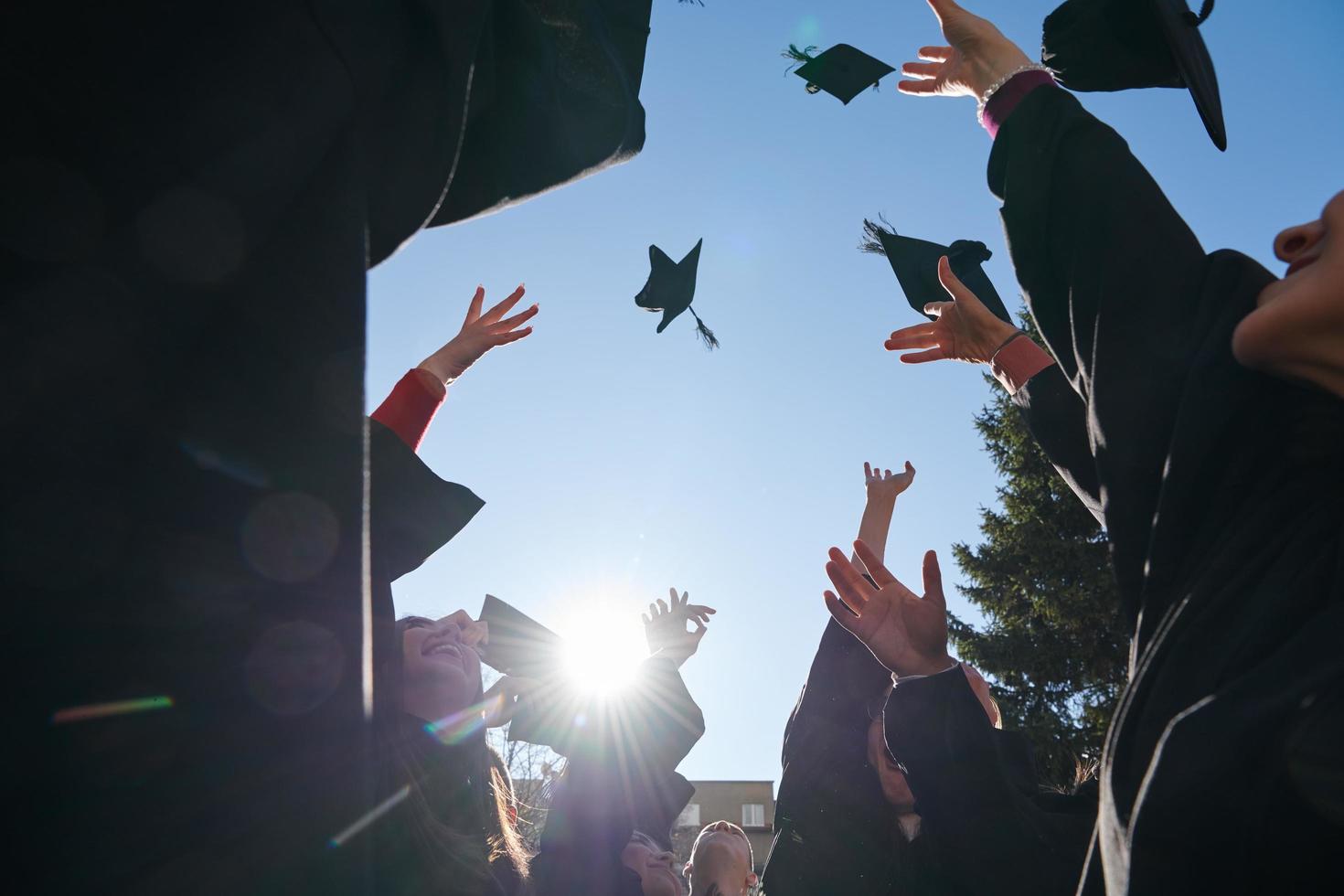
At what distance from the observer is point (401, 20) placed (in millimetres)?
950

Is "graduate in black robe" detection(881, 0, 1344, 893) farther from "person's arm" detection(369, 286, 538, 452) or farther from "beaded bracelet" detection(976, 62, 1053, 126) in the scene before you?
"person's arm" detection(369, 286, 538, 452)

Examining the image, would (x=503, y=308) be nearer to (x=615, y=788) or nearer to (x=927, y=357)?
(x=927, y=357)

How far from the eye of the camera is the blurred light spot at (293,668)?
668 mm

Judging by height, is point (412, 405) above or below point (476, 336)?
below

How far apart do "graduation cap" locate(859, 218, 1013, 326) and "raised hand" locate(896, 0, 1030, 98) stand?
44.9 inches

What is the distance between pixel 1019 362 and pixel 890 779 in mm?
1713

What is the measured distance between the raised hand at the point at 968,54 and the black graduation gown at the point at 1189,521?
365 millimetres

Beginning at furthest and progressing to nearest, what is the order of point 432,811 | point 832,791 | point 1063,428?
1. point 832,791
2. point 432,811
3. point 1063,428

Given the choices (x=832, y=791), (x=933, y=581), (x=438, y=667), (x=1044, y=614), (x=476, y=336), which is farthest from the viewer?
(x=1044, y=614)

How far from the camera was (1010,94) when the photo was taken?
6.20ft

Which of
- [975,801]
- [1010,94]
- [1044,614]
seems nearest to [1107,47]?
[1010,94]

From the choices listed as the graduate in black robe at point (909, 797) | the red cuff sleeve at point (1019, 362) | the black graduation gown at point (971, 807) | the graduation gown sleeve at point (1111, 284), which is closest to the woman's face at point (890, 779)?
the graduate in black robe at point (909, 797)

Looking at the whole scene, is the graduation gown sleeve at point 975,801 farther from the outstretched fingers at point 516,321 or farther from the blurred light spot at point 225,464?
the outstretched fingers at point 516,321

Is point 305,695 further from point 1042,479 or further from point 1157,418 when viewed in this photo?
point 1042,479
